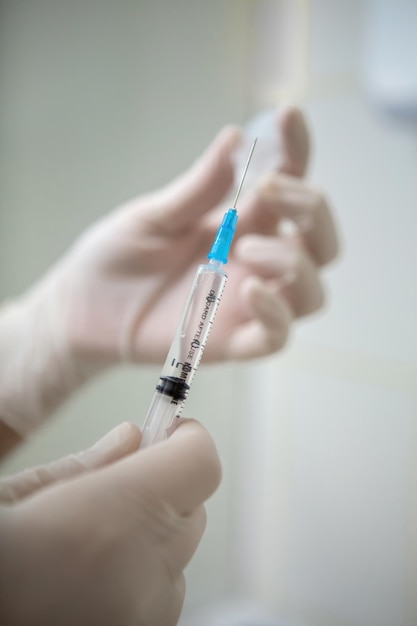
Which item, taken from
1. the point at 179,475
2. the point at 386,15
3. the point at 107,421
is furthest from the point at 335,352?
the point at 179,475

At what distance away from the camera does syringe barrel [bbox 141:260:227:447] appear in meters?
0.43

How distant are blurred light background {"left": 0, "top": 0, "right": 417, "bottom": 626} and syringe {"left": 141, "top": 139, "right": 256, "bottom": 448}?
0.39 metres

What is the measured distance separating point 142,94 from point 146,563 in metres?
0.83

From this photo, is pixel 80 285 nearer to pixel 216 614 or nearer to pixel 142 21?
pixel 142 21

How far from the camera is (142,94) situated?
979 mm

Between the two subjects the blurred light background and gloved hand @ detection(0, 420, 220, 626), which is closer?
gloved hand @ detection(0, 420, 220, 626)

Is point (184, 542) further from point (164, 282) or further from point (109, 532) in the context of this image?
point (164, 282)

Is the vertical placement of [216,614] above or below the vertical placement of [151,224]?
below

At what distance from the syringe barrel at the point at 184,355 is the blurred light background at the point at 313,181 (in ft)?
1.27

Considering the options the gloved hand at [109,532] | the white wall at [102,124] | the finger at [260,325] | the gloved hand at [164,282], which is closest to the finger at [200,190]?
the gloved hand at [164,282]

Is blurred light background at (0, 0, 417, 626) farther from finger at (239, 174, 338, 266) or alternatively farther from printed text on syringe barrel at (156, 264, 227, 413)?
printed text on syringe barrel at (156, 264, 227, 413)

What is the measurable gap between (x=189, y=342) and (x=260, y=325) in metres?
0.25

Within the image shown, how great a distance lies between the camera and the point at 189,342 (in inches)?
17.3

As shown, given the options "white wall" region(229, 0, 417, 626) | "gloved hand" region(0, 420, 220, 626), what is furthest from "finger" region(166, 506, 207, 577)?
"white wall" region(229, 0, 417, 626)
